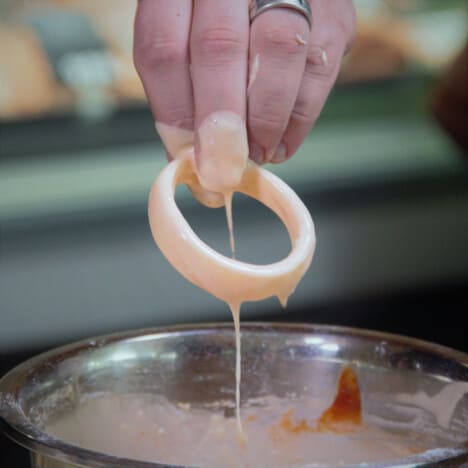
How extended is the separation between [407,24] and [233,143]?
2230 millimetres

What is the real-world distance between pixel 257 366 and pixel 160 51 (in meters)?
0.31

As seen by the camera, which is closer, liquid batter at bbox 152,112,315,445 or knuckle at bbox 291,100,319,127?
liquid batter at bbox 152,112,315,445

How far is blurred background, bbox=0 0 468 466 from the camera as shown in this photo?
270cm

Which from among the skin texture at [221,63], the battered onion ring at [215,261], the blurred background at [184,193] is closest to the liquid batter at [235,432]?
the battered onion ring at [215,261]

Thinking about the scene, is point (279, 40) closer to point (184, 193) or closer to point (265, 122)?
point (265, 122)

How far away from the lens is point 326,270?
300 centimetres

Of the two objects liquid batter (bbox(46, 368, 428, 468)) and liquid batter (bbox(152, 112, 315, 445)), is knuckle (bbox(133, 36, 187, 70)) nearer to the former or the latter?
liquid batter (bbox(152, 112, 315, 445))

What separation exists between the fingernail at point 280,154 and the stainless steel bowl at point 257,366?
16 centimetres

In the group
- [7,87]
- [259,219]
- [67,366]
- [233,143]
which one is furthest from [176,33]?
[259,219]

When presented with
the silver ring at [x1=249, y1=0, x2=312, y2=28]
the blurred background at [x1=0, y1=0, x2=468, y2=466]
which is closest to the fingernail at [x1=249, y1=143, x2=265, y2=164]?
the silver ring at [x1=249, y1=0, x2=312, y2=28]

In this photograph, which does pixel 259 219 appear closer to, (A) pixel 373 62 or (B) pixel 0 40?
(A) pixel 373 62

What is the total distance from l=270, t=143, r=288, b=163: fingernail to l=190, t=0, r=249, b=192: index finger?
0.09 metres

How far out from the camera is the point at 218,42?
89 cm

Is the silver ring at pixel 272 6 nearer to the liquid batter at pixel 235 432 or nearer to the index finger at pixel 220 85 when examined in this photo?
the index finger at pixel 220 85
